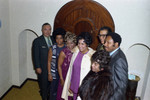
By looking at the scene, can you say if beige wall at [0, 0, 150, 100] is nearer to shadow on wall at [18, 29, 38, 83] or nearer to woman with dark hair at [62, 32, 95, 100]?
shadow on wall at [18, 29, 38, 83]

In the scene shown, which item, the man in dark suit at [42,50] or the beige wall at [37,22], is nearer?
the beige wall at [37,22]

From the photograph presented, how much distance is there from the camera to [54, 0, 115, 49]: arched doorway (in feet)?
10.3

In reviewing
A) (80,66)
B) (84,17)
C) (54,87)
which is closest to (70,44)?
(80,66)

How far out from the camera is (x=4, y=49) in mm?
3588

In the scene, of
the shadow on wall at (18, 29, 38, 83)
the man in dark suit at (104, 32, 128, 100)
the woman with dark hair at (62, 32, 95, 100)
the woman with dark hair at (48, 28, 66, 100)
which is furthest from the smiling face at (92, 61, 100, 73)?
the shadow on wall at (18, 29, 38, 83)

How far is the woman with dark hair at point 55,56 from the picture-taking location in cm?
291

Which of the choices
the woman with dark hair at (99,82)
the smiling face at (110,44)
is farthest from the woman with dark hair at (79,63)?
the woman with dark hair at (99,82)

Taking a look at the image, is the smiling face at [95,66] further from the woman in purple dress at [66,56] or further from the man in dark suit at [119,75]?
the woman in purple dress at [66,56]

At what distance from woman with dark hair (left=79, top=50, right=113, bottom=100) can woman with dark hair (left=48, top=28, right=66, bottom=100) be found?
1.21 metres

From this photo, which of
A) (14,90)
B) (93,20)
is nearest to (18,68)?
(14,90)

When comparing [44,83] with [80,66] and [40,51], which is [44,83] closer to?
[40,51]

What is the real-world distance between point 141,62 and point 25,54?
9.56 ft

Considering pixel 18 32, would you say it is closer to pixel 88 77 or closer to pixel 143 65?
pixel 88 77

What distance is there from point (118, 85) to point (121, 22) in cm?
152
